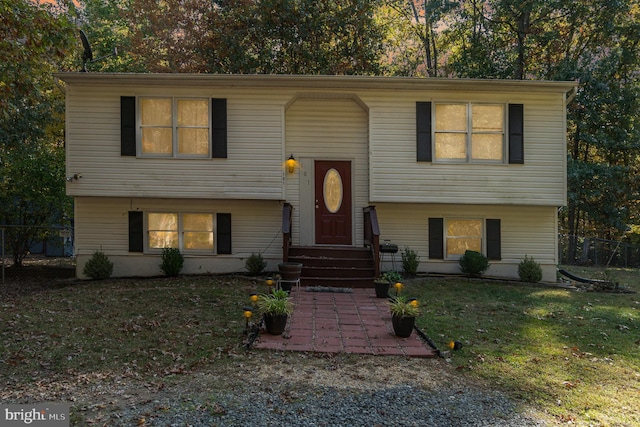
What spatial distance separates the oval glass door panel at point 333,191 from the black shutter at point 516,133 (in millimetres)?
4292

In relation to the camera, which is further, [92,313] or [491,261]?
[491,261]

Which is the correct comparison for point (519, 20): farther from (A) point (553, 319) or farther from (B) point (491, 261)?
(A) point (553, 319)

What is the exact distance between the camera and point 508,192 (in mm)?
10578

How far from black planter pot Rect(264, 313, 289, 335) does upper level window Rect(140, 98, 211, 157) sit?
5.85 meters

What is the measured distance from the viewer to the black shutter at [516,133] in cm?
1060

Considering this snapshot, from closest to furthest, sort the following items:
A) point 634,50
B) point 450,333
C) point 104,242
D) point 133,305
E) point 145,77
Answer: point 450,333, point 133,305, point 145,77, point 104,242, point 634,50

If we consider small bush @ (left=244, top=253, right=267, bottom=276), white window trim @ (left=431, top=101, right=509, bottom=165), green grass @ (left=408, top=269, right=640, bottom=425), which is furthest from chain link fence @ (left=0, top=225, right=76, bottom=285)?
white window trim @ (left=431, top=101, right=509, bottom=165)

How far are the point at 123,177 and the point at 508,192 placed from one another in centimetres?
937

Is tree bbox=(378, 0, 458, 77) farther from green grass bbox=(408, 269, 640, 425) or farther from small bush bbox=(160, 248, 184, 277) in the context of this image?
green grass bbox=(408, 269, 640, 425)

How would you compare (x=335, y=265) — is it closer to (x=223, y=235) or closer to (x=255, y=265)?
(x=255, y=265)

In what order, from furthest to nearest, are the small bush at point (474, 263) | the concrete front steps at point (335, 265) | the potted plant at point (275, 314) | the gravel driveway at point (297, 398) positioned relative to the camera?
the small bush at point (474, 263), the concrete front steps at point (335, 265), the potted plant at point (275, 314), the gravel driveway at point (297, 398)

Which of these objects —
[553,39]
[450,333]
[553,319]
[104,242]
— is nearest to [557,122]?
[553,319]

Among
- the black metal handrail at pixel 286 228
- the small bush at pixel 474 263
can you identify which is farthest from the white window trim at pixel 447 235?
the black metal handrail at pixel 286 228

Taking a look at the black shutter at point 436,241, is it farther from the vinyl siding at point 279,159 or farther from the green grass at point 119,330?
the green grass at point 119,330
